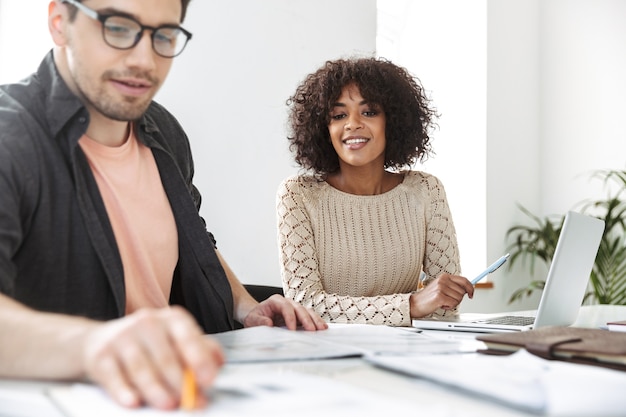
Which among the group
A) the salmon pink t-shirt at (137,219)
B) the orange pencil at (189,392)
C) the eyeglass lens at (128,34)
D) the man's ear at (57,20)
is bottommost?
the orange pencil at (189,392)

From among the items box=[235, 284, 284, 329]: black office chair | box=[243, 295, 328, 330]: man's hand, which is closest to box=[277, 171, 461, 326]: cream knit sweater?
box=[235, 284, 284, 329]: black office chair

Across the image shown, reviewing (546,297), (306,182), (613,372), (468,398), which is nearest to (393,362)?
(468,398)

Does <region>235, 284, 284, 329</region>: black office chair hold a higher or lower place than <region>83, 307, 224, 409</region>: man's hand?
lower

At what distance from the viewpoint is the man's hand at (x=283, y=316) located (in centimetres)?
138

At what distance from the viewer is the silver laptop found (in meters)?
1.48

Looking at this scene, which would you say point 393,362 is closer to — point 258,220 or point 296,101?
point 296,101

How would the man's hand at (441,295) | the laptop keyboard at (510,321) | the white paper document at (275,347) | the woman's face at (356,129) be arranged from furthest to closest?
the woman's face at (356,129)
the man's hand at (441,295)
the laptop keyboard at (510,321)
the white paper document at (275,347)

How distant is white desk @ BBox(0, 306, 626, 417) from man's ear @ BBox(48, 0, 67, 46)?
73 centimetres

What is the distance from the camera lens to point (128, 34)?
4.09 ft

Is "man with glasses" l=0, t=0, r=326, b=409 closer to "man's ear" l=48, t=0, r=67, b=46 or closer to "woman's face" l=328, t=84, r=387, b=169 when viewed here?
"man's ear" l=48, t=0, r=67, b=46

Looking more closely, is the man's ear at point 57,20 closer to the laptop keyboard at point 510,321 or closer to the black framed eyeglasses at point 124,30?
the black framed eyeglasses at point 124,30

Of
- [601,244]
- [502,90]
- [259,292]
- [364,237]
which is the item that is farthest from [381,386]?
[502,90]

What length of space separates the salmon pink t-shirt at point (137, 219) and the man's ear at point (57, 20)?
0.61ft

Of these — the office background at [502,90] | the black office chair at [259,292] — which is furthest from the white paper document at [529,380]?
the office background at [502,90]
